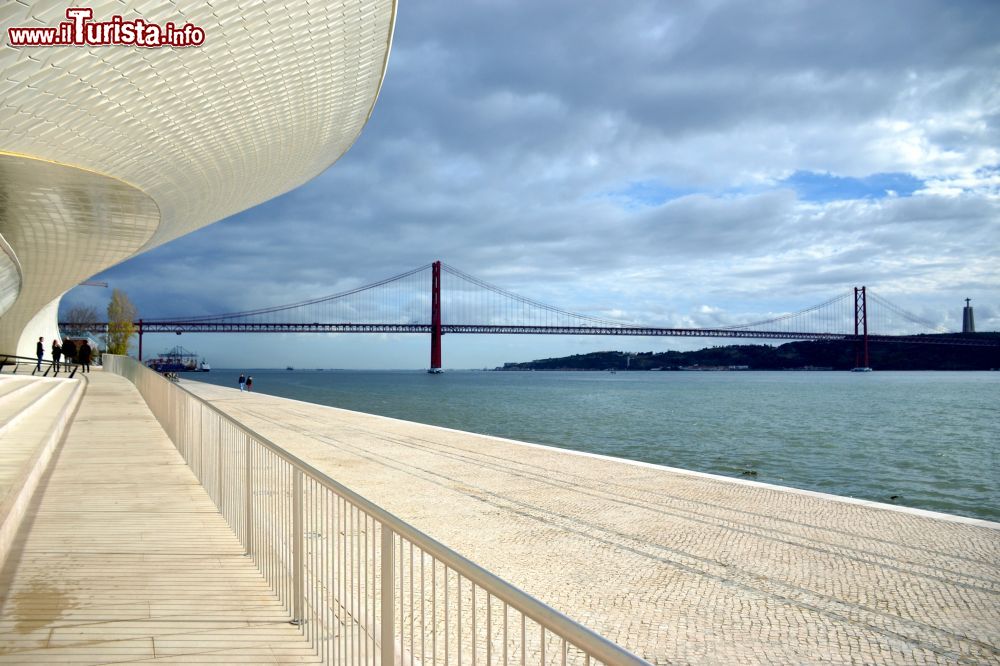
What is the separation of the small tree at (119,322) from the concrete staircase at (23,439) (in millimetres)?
37995

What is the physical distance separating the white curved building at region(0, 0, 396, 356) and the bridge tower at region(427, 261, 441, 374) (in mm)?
44603

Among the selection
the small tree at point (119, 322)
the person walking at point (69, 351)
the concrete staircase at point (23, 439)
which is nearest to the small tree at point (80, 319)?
the small tree at point (119, 322)

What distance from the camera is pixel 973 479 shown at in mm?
13375

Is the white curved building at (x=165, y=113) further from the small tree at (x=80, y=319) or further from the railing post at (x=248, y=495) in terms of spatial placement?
the small tree at (x=80, y=319)

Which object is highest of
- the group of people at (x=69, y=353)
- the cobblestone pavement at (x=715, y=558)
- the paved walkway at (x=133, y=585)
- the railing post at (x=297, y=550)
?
the group of people at (x=69, y=353)

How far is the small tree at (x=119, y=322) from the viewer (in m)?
49.3

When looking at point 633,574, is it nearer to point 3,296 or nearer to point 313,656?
point 313,656

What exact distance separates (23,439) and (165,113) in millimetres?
8381

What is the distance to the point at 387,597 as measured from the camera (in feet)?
6.68

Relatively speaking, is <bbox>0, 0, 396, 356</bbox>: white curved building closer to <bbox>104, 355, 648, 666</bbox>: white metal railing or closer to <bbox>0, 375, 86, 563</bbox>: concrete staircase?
<bbox>0, 375, 86, 563</bbox>: concrete staircase

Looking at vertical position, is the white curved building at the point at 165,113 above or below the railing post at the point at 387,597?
above

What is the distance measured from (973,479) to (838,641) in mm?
11791

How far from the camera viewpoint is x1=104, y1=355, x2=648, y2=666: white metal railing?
1.53 metres

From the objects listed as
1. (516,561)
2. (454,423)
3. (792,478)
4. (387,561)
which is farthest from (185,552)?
(454,423)
